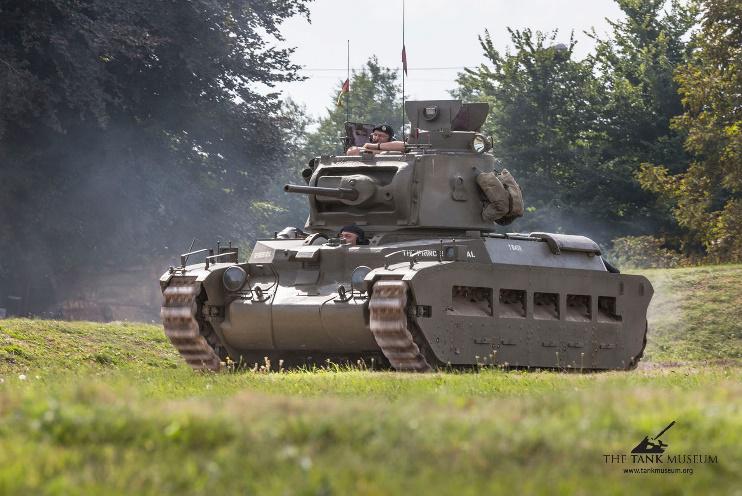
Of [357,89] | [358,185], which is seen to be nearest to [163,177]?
[358,185]

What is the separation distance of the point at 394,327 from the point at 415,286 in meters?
0.48

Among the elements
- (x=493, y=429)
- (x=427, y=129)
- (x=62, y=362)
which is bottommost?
(x=62, y=362)

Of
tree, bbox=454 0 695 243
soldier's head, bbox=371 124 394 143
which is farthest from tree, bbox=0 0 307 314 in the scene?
soldier's head, bbox=371 124 394 143

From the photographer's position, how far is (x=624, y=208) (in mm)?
43094

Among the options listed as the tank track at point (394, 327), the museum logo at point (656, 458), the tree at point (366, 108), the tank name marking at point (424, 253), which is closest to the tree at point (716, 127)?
the tank name marking at point (424, 253)

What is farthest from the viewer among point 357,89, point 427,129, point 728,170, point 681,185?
point 357,89

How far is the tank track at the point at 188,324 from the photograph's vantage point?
56.7 ft

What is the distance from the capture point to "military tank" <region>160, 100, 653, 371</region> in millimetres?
15812

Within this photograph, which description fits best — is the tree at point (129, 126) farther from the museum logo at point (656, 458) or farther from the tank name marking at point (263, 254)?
the museum logo at point (656, 458)

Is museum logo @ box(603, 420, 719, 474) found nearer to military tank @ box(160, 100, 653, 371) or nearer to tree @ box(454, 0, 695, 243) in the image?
military tank @ box(160, 100, 653, 371)

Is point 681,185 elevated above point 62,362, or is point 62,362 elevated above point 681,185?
point 681,185

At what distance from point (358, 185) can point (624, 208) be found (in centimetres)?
2629

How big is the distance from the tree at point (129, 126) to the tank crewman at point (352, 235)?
16.4m

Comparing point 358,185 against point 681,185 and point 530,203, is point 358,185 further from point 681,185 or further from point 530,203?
point 530,203
